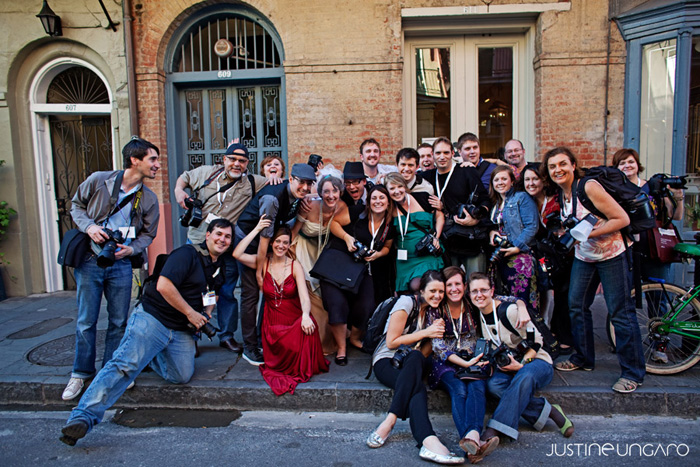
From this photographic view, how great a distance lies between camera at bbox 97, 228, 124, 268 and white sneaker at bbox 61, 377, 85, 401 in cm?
108

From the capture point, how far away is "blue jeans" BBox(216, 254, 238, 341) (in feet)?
17.1

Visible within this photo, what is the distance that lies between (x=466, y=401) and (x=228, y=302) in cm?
268

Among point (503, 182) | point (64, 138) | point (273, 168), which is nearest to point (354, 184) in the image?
point (273, 168)

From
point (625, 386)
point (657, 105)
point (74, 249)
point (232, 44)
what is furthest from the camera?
point (232, 44)

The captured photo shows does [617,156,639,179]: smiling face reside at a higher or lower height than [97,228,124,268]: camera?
higher

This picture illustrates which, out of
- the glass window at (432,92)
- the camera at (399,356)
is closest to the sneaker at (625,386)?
the camera at (399,356)

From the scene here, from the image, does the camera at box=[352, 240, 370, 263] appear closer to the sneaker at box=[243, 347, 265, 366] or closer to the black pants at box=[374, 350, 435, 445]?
the black pants at box=[374, 350, 435, 445]

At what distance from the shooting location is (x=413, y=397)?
12.0 feet

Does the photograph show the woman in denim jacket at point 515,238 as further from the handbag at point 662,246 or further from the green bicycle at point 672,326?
the handbag at point 662,246

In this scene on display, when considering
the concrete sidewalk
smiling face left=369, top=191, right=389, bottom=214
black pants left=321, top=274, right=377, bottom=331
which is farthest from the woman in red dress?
smiling face left=369, top=191, right=389, bottom=214

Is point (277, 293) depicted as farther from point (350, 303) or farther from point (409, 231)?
point (409, 231)

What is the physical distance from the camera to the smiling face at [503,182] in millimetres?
4684

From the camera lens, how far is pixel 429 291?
4.00 meters

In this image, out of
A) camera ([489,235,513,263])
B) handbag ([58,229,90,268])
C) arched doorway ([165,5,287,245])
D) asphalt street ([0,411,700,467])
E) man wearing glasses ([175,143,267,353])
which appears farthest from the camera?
arched doorway ([165,5,287,245])
